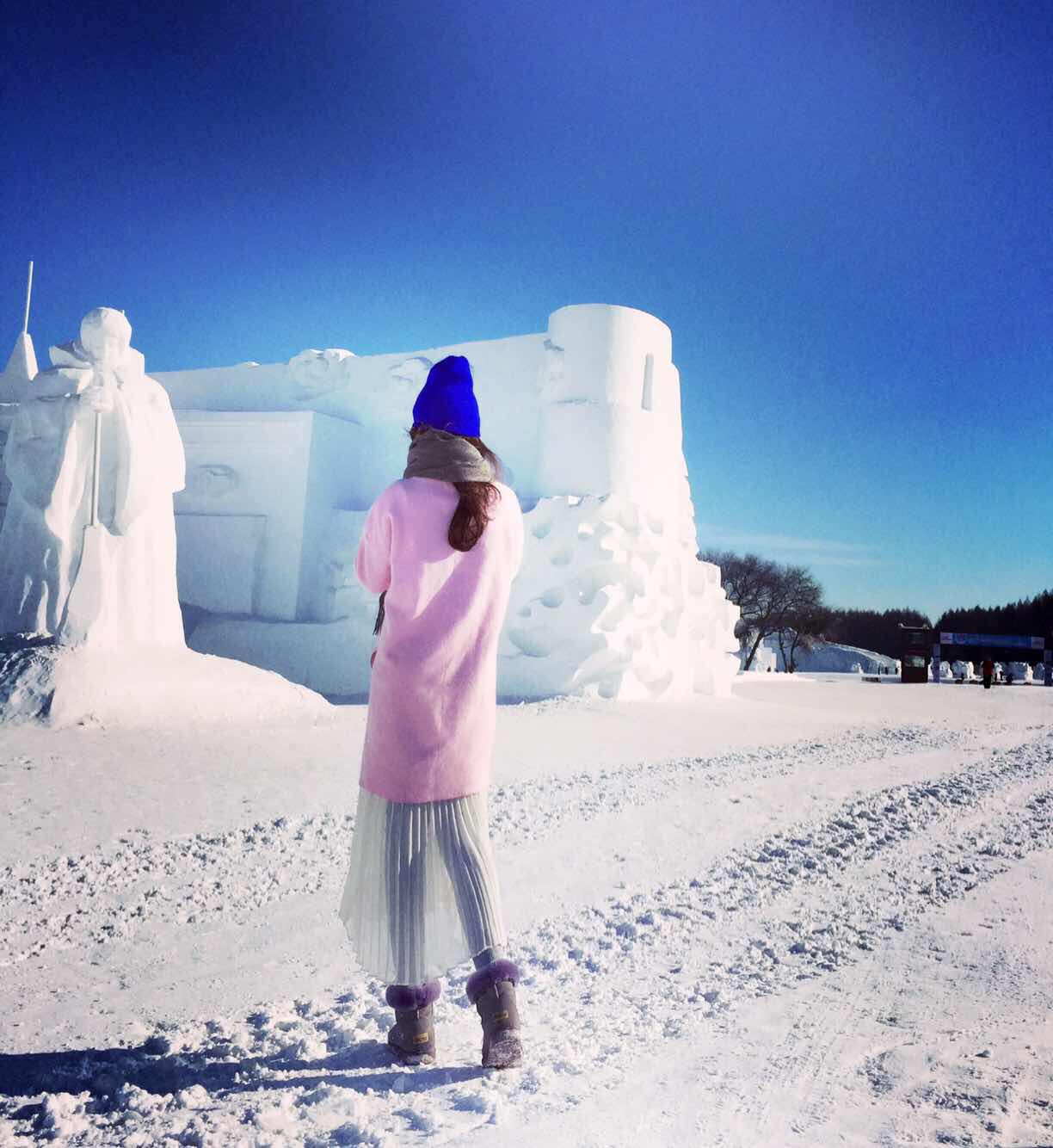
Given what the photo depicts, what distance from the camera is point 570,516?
1223 cm

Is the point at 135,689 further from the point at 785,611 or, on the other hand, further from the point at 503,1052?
the point at 785,611

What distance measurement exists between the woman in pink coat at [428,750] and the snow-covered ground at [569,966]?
0.85 ft

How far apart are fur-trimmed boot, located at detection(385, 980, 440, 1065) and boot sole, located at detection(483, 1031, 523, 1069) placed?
153 mm

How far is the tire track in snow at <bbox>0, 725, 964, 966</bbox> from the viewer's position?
3.24 meters

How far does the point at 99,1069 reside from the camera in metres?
2.15

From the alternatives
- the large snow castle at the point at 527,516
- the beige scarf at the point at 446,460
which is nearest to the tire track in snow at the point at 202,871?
the beige scarf at the point at 446,460

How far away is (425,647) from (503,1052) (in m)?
0.97

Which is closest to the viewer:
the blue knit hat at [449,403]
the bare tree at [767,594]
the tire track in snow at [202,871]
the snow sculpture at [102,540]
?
the blue knit hat at [449,403]

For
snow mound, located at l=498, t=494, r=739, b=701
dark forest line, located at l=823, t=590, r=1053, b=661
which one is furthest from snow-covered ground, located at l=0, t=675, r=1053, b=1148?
dark forest line, located at l=823, t=590, r=1053, b=661

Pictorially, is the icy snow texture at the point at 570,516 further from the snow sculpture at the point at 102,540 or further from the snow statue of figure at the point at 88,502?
the snow statue of figure at the point at 88,502

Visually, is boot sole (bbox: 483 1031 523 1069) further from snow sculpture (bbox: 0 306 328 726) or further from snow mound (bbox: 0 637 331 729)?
snow sculpture (bbox: 0 306 328 726)

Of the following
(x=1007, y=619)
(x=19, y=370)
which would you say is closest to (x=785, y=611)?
(x=1007, y=619)

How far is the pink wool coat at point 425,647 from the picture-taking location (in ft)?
7.46

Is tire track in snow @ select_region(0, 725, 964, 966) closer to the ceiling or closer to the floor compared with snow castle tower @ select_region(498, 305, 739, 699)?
closer to the floor
